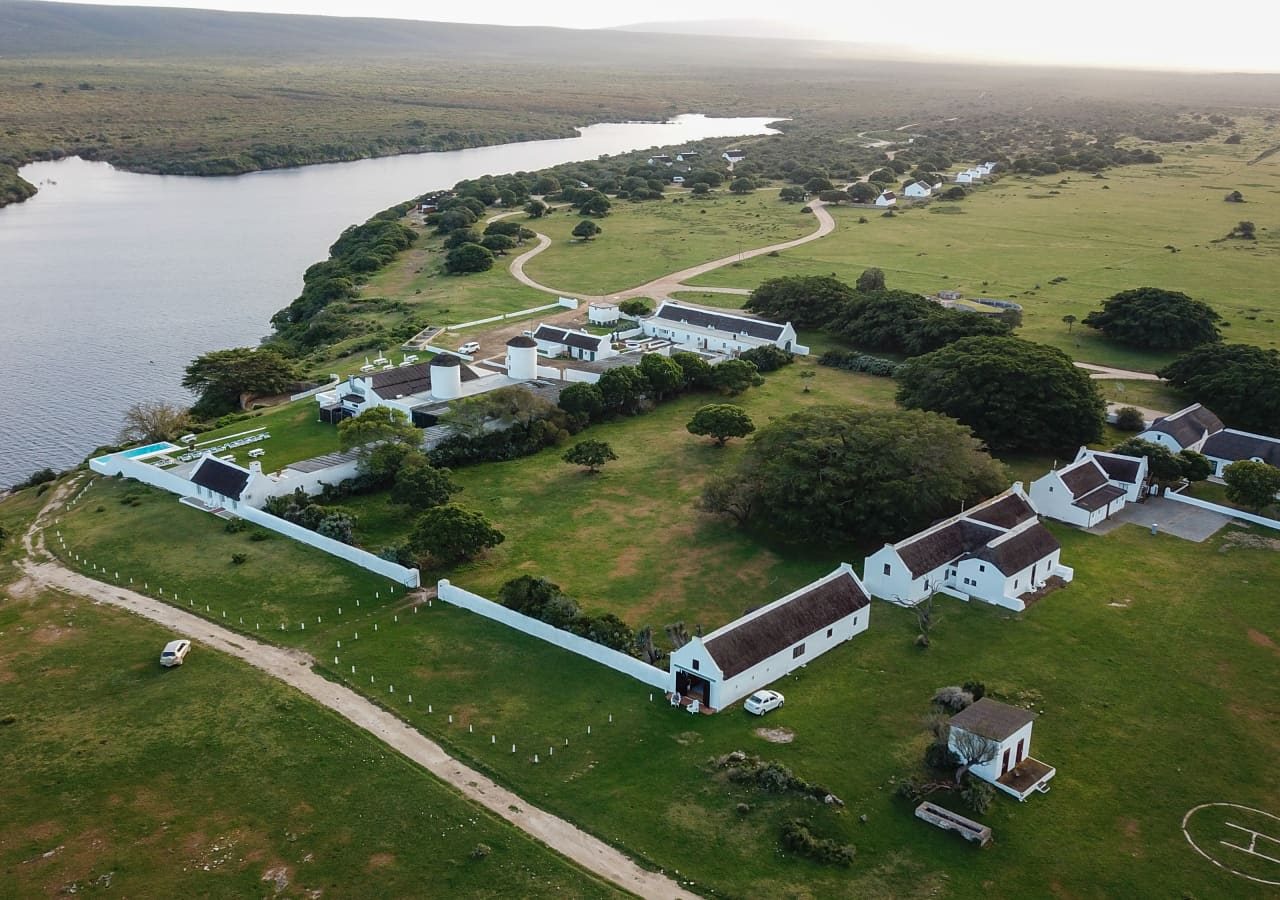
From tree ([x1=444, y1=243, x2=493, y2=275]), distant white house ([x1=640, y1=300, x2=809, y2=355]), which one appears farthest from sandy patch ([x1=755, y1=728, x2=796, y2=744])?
tree ([x1=444, y1=243, x2=493, y2=275])

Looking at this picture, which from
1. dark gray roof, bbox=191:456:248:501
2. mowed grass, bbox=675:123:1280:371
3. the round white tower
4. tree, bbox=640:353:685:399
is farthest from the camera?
mowed grass, bbox=675:123:1280:371

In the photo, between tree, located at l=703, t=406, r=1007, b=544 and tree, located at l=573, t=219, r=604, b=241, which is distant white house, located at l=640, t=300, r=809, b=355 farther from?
tree, located at l=573, t=219, r=604, b=241

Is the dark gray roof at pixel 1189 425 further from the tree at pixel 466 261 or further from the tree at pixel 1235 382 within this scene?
A: the tree at pixel 466 261

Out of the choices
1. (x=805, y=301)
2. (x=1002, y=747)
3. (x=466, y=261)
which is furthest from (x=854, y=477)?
(x=466, y=261)

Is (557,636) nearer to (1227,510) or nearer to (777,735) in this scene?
(777,735)

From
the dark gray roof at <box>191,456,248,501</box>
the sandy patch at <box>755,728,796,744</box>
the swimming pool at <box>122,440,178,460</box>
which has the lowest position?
the swimming pool at <box>122,440,178,460</box>

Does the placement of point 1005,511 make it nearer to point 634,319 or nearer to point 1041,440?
point 1041,440

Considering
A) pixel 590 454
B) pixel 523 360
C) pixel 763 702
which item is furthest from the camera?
pixel 523 360
